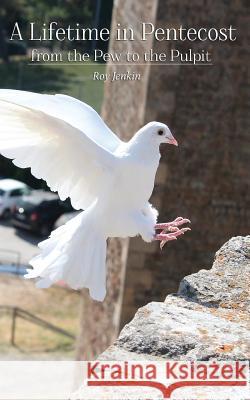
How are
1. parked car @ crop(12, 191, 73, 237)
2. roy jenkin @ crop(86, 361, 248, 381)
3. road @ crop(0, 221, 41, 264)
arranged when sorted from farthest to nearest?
parked car @ crop(12, 191, 73, 237), road @ crop(0, 221, 41, 264), roy jenkin @ crop(86, 361, 248, 381)

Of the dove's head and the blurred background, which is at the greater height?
the blurred background

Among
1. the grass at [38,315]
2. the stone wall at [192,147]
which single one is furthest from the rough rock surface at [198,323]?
the grass at [38,315]

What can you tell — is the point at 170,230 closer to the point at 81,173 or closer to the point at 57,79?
the point at 81,173

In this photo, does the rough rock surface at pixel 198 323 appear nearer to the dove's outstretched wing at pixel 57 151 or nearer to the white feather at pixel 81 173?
the white feather at pixel 81 173

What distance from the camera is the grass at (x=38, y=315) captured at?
13.3 metres

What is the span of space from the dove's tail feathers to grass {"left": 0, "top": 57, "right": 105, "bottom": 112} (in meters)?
7.17

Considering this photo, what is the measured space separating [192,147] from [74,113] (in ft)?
16.0

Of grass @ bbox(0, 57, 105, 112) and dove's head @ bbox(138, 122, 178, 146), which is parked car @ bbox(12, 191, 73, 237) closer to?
grass @ bbox(0, 57, 105, 112)

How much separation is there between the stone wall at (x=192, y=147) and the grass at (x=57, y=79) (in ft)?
7.58

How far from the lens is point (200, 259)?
8531mm

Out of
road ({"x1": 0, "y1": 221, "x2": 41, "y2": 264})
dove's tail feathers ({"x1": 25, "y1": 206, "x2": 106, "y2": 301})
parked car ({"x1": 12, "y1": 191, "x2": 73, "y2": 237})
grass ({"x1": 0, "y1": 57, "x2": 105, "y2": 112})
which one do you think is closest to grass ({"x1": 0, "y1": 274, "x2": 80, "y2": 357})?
road ({"x1": 0, "y1": 221, "x2": 41, "y2": 264})

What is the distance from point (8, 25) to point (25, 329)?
1186 cm

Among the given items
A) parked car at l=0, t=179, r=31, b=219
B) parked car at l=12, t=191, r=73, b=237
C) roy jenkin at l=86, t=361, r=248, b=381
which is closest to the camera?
roy jenkin at l=86, t=361, r=248, b=381

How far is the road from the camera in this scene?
17.6m
